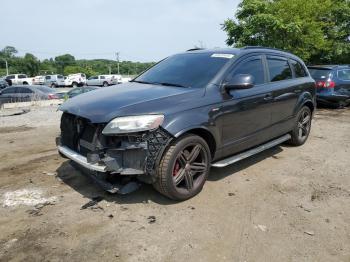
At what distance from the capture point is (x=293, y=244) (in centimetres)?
335

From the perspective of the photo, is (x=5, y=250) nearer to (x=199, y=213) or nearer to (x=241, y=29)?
(x=199, y=213)

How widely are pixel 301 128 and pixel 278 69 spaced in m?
1.49

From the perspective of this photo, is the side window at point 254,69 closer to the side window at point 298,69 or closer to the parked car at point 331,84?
the side window at point 298,69

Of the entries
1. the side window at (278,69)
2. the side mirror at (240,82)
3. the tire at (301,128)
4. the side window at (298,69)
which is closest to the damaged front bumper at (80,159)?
the side mirror at (240,82)

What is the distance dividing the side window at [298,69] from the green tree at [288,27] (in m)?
9.32

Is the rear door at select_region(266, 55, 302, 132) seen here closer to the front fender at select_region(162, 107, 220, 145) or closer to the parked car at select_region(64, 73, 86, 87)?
the front fender at select_region(162, 107, 220, 145)

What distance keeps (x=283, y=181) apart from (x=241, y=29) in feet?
43.2

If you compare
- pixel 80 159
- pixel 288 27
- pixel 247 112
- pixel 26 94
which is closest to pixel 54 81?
pixel 26 94

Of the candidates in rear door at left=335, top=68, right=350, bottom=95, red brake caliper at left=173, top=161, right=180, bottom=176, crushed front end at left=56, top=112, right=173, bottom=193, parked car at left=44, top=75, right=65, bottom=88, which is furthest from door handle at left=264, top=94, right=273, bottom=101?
parked car at left=44, top=75, right=65, bottom=88

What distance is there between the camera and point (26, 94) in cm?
1794

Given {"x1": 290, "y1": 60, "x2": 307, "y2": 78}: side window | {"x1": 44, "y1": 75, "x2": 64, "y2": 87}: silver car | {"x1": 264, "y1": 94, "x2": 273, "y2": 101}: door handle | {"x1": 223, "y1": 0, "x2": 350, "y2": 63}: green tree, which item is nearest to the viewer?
{"x1": 264, "y1": 94, "x2": 273, "y2": 101}: door handle

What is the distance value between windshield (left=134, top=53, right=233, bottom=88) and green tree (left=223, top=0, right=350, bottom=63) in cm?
1125

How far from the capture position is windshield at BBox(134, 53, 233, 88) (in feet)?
15.3

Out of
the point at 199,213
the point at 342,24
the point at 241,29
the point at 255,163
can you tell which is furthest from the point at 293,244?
the point at 342,24
